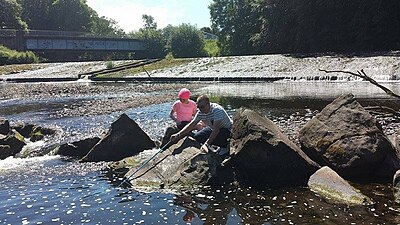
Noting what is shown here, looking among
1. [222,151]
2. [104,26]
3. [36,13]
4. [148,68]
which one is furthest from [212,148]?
[104,26]

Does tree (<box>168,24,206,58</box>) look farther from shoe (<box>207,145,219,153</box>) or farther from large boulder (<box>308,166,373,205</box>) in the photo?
large boulder (<box>308,166,373,205</box>)

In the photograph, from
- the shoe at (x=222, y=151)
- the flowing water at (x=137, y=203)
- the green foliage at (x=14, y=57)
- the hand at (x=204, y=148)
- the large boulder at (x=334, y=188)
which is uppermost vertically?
the green foliage at (x=14, y=57)

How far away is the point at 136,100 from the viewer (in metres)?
28.1

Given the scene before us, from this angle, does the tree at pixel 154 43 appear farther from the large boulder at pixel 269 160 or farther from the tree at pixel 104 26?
the large boulder at pixel 269 160

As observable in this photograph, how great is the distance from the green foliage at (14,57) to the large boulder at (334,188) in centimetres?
7501

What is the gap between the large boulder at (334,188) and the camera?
8.25 metres

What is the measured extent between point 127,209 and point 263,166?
10.1 ft

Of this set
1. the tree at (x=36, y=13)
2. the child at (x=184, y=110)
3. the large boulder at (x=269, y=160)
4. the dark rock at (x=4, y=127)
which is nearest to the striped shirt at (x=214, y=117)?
the large boulder at (x=269, y=160)

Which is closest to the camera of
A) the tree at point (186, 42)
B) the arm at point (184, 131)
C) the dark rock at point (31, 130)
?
the arm at point (184, 131)

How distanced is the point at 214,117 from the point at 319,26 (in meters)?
57.7

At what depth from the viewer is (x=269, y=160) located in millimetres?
9758

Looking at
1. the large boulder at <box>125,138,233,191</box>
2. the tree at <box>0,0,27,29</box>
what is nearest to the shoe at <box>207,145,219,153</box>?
the large boulder at <box>125,138,233,191</box>

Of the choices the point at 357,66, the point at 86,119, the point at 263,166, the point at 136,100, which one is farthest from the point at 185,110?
the point at 357,66

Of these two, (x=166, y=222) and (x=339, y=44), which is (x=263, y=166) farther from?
(x=339, y=44)
